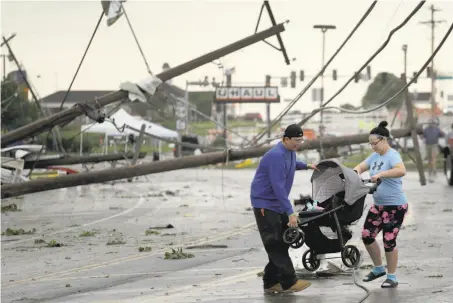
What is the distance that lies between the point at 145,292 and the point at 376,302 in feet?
7.90

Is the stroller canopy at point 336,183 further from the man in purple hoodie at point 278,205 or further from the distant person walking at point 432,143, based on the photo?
the distant person walking at point 432,143

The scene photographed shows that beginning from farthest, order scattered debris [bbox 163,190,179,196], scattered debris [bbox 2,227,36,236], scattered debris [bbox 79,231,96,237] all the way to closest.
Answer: scattered debris [bbox 163,190,179,196] < scattered debris [bbox 2,227,36,236] < scattered debris [bbox 79,231,96,237]

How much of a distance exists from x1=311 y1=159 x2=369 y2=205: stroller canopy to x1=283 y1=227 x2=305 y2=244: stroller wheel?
0.57m

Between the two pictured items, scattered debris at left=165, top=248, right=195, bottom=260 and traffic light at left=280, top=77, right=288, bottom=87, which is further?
traffic light at left=280, top=77, right=288, bottom=87

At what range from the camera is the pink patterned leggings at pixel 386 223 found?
11203 millimetres

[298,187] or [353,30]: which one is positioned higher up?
[353,30]

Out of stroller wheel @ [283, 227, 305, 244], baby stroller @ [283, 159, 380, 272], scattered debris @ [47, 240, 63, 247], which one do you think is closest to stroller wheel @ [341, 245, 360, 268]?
baby stroller @ [283, 159, 380, 272]

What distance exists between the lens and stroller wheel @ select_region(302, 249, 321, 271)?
37.7 ft

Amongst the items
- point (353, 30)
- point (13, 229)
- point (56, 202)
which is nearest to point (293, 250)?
point (353, 30)

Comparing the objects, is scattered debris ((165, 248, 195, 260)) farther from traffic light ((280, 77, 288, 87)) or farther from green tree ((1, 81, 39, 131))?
traffic light ((280, 77, 288, 87))

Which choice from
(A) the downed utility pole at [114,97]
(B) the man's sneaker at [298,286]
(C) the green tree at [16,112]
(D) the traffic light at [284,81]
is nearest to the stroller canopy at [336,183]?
(B) the man's sneaker at [298,286]

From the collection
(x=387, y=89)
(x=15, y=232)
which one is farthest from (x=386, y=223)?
(x=387, y=89)

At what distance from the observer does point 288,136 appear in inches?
424

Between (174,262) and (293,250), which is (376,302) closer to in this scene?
(293,250)
